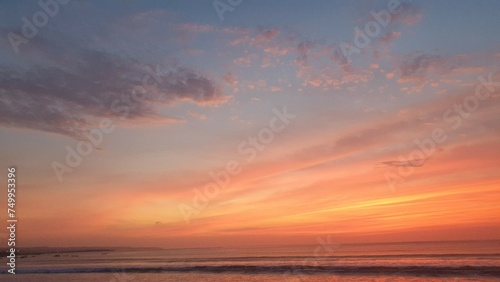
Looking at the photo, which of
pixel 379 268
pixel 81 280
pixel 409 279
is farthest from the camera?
pixel 379 268

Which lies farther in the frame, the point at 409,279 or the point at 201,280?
the point at 201,280

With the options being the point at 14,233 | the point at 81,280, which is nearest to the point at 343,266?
the point at 81,280

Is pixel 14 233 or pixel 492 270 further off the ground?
pixel 14 233

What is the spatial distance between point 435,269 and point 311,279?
12234 mm

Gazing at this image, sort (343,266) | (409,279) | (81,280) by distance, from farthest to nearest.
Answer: (343,266) < (81,280) < (409,279)

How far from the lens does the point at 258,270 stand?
35.5m

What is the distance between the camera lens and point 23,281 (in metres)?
29.7

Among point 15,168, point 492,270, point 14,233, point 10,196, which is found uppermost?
point 15,168

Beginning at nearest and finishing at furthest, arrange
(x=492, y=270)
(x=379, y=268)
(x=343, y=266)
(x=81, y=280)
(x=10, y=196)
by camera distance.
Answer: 1. (x=10, y=196)
2. (x=492, y=270)
3. (x=81, y=280)
4. (x=379, y=268)
5. (x=343, y=266)

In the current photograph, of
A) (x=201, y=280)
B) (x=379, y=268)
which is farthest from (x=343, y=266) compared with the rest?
(x=201, y=280)

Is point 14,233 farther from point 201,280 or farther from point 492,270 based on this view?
point 492,270

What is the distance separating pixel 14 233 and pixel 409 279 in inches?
1010

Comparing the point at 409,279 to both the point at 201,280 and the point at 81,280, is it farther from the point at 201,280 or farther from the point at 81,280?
the point at 81,280

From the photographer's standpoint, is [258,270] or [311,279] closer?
[311,279]
